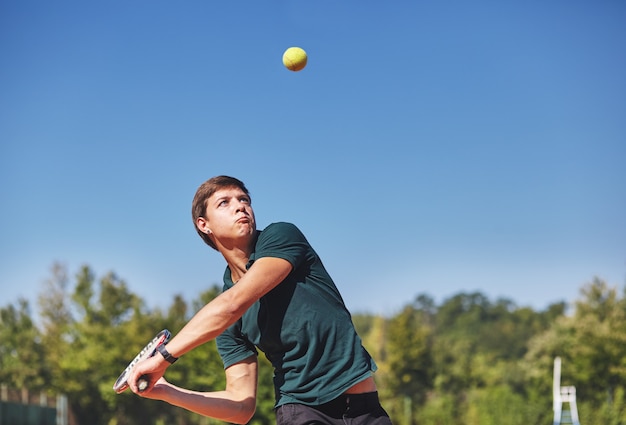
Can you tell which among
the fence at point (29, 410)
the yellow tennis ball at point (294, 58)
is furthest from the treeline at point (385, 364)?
the yellow tennis ball at point (294, 58)

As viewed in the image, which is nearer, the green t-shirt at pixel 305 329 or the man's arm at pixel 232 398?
the green t-shirt at pixel 305 329

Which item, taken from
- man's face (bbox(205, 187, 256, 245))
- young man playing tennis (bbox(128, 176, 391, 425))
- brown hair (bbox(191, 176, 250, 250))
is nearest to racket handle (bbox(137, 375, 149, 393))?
young man playing tennis (bbox(128, 176, 391, 425))

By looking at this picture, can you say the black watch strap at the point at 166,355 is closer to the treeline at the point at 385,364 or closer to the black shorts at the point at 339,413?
the black shorts at the point at 339,413

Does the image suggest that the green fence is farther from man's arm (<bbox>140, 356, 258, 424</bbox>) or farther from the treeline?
man's arm (<bbox>140, 356, 258, 424</bbox>)

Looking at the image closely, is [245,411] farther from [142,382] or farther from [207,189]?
[207,189]

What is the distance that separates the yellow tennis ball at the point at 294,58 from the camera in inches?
332

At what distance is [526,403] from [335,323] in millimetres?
40644

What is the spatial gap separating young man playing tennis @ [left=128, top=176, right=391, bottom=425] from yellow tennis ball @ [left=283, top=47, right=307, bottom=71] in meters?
3.58

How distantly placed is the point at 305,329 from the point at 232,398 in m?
0.99

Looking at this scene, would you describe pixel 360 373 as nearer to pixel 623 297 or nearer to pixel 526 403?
pixel 526 403

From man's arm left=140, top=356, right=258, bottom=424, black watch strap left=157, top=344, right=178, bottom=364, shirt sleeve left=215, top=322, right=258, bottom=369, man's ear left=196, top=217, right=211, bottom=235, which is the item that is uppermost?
man's ear left=196, top=217, right=211, bottom=235

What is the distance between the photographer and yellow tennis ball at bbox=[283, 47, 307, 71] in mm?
8445

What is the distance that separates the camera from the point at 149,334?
2020 inches

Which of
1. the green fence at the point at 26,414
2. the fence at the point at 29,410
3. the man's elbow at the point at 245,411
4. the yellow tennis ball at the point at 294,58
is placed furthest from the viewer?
the fence at the point at 29,410
